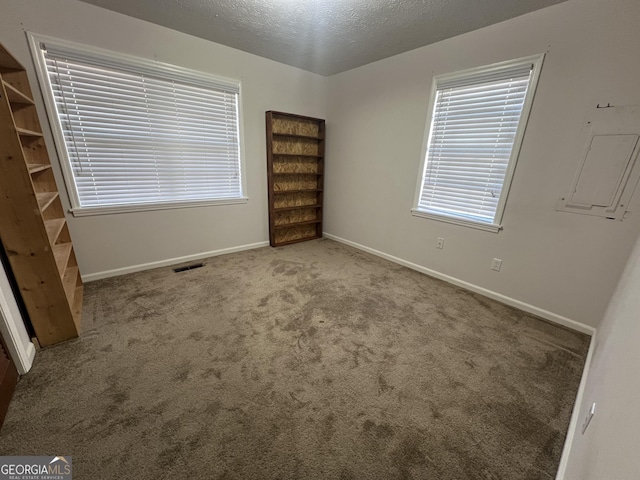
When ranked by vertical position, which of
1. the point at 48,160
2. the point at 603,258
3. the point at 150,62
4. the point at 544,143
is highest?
the point at 150,62

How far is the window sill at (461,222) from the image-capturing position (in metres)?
2.51

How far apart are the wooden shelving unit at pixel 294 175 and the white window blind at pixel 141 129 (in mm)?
543

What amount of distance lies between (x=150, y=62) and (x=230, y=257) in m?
2.27

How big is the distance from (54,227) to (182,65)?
2.02 m

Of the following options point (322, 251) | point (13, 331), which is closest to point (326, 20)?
point (322, 251)

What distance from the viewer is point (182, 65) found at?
2738 mm

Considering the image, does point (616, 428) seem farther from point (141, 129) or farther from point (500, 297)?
point (141, 129)

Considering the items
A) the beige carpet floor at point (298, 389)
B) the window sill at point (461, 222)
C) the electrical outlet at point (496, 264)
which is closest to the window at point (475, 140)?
the window sill at point (461, 222)

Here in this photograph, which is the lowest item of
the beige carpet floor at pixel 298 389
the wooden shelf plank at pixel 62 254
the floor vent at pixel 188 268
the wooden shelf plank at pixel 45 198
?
the floor vent at pixel 188 268

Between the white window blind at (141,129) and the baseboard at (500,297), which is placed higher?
the white window blind at (141,129)

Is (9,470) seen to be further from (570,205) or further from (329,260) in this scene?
(570,205)

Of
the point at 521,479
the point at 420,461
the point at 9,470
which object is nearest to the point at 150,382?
the point at 9,470

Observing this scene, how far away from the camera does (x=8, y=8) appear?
195cm

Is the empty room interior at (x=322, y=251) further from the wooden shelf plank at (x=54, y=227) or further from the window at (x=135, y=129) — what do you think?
the wooden shelf plank at (x=54, y=227)
